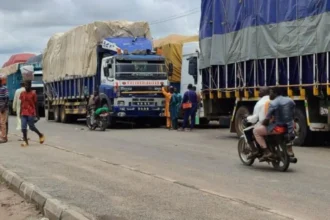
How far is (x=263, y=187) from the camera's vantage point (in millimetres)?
8258

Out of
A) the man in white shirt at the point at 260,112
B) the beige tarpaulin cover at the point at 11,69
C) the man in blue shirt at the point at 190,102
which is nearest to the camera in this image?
the man in white shirt at the point at 260,112

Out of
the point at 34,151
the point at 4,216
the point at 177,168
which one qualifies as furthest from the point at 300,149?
the point at 4,216

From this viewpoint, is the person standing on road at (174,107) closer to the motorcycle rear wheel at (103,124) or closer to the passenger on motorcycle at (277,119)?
the motorcycle rear wheel at (103,124)

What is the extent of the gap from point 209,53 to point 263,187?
9.53 metres

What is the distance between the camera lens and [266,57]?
1462 cm

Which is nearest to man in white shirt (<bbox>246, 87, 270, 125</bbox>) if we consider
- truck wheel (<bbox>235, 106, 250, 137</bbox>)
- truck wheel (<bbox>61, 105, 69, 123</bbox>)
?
truck wheel (<bbox>235, 106, 250, 137</bbox>)

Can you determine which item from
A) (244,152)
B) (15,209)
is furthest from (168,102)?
(15,209)

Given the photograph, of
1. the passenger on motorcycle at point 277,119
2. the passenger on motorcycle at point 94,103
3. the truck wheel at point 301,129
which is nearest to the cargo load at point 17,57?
the passenger on motorcycle at point 94,103

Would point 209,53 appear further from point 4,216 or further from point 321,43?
point 4,216

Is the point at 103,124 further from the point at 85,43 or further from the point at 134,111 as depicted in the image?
the point at 85,43

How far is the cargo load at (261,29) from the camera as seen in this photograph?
13164mm

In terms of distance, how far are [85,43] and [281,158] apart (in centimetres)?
1483

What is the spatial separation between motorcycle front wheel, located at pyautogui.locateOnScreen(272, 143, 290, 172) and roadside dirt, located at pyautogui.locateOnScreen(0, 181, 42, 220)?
459cm

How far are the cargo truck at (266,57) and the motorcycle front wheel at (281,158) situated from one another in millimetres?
3611
